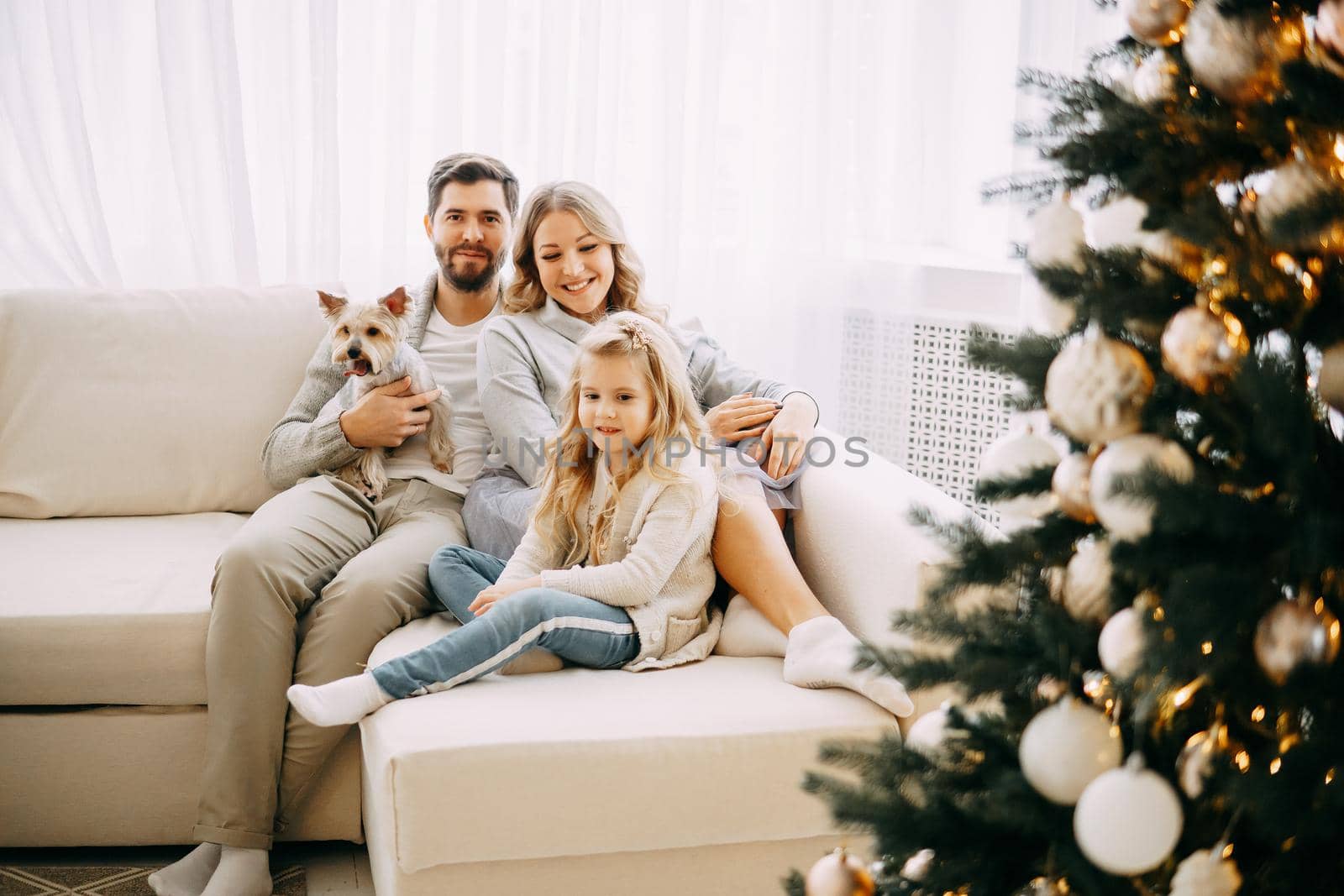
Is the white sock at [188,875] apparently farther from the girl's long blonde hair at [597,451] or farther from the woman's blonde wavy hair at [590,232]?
the woman's blonde wavy hair at [590,232]

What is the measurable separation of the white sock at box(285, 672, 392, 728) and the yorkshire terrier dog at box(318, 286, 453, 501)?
74 cm

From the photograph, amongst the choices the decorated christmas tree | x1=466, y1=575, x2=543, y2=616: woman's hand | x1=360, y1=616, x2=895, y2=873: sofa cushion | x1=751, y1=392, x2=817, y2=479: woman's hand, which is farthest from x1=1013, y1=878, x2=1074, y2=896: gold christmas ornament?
x1=751, y1=392, x2=817, y2=479: woman's hand

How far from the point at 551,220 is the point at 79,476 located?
45.7 inches

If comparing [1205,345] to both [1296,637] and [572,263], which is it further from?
[572,263]

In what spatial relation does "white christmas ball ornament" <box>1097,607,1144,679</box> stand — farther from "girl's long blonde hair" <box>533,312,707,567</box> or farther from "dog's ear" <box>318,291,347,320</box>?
"dog's ear" <box>318,291,347,320</box>

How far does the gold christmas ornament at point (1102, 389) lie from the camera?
72 cm

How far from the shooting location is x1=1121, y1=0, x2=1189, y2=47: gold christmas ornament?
73cm

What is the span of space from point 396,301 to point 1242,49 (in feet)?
6.37

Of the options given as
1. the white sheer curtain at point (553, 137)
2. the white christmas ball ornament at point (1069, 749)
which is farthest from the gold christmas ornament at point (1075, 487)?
the white sheer curtain at point (553, 137)

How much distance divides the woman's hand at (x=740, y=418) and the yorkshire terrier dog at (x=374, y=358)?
23.6 inches

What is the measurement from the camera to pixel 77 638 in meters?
1.97

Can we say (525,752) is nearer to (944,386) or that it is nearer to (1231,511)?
(1231,511)

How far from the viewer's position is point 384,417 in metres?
2.33

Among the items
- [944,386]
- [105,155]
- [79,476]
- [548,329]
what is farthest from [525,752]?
[105,155]
